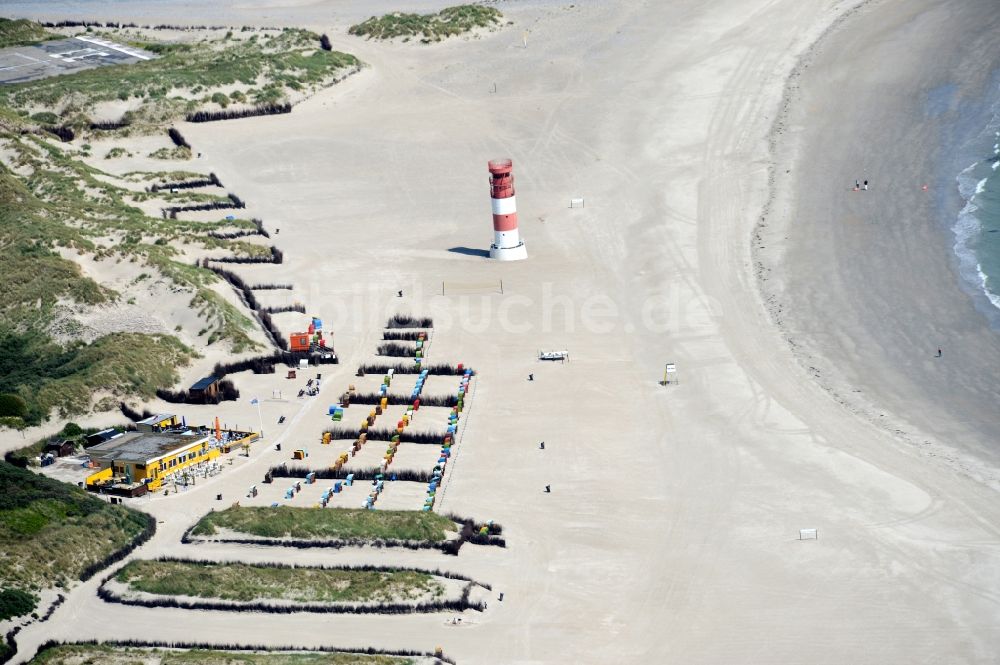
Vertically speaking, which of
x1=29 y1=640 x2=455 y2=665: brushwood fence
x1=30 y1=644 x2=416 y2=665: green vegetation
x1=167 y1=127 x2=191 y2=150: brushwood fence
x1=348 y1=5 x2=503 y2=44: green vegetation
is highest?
x1=348 y1=5 x2=503 y2=44: green vegetation

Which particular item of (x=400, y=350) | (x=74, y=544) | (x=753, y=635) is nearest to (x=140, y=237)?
(x=400, y=350)

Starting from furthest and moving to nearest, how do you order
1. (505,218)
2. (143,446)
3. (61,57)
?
(61,57) < (505,218) < (143,446)

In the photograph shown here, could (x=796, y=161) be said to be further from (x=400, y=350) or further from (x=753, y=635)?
(x=753, y=635)

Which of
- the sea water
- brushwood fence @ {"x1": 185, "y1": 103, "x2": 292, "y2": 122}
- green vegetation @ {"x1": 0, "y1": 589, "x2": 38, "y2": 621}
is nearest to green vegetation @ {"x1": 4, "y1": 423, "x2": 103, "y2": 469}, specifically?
green vegetation @ {"x1": 0, "y1": 589, "x2": 38, "y2": 621}

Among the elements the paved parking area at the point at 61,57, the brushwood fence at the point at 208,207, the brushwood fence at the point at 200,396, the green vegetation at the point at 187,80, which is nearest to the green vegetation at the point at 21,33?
the paved parking area at the point at 61,57

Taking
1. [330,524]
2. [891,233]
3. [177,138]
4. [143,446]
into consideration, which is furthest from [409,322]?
[177,138]

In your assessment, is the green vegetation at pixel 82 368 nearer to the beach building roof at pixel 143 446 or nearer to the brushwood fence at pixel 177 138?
the beach building roof at pixel 143 446

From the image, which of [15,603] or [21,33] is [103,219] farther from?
[21,33]

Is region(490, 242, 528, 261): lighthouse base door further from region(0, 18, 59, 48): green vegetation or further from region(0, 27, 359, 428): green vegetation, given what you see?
A: region(0, 18, 59, 48): green vegetation
